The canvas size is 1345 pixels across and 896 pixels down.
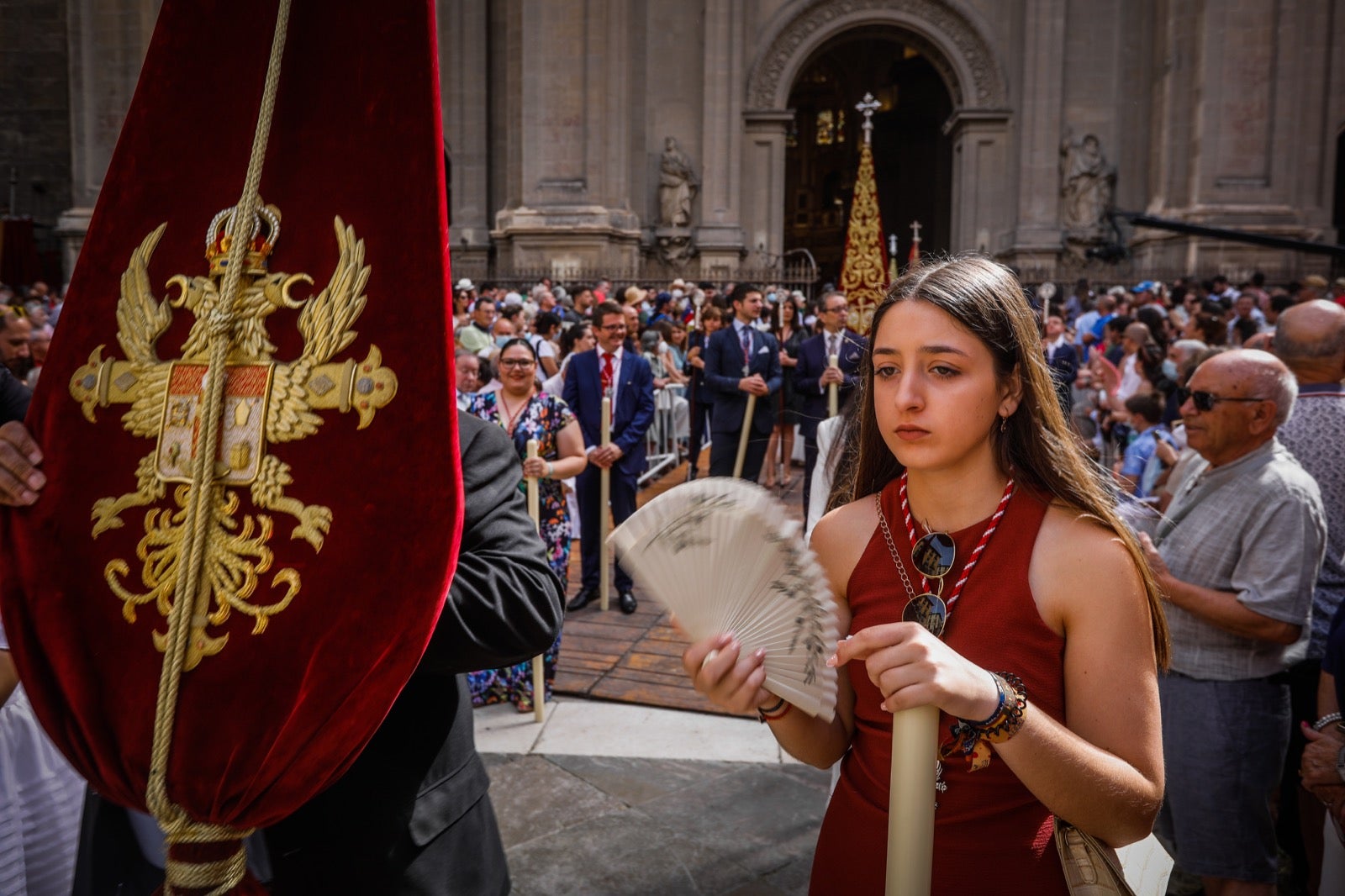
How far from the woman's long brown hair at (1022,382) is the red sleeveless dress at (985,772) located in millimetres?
62

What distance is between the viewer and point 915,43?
22859 mm

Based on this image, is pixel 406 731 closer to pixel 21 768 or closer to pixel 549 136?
pixel 21 768

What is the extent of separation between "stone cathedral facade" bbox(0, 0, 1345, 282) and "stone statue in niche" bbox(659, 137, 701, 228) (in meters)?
0.05

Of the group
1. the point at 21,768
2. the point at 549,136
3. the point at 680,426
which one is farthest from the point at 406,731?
the point at 549,136

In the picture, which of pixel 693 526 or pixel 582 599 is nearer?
pixel 693 526

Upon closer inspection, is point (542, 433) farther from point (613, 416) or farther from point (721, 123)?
point (721, 123)

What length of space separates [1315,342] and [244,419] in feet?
12.3

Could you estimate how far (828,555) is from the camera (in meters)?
1.84

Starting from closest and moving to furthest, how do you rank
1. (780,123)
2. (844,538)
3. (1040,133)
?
(844,538) < (1040,133) < (780,123)

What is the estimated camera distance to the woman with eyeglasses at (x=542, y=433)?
5.57 metres

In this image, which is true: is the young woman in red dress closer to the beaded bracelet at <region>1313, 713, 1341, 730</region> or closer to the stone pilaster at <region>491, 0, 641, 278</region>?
the beaded bracelet at <region>1313, 713, 1341, 730</region>

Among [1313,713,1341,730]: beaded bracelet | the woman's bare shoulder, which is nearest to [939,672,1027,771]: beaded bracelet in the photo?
the woman's bare shoulder

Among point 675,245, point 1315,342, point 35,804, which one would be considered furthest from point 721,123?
point 35,804

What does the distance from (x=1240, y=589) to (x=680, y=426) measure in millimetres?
9175
